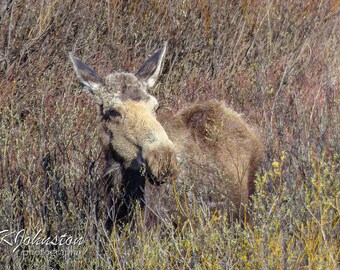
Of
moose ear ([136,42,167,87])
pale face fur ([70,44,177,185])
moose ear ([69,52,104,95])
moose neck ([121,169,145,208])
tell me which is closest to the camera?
pale face fur ([70,44,177,185])

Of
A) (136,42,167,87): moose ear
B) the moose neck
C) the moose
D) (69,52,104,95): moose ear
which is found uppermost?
(136,42,167,87): moose ear

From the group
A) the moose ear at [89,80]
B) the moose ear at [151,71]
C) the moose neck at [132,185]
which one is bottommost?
the moose neck at [132,185]

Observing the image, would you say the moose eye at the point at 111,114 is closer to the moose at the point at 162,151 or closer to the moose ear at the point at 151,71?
the moose at the point at 162,151

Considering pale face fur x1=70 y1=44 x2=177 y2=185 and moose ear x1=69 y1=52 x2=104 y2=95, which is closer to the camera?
pale face fur x1=70 y1=44 x2=177 y2=185

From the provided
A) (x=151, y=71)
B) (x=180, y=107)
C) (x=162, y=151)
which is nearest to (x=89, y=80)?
(x=151, y=71)

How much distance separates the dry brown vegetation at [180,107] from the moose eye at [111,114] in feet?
1.06

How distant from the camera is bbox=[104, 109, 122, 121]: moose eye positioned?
6.55 metres

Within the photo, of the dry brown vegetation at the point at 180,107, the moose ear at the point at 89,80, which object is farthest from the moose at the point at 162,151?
the dry brown vegetation at the point at 180,107

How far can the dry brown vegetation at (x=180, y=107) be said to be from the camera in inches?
195

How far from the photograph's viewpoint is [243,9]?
11773 millimetres

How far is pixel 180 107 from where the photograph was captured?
9492 mm

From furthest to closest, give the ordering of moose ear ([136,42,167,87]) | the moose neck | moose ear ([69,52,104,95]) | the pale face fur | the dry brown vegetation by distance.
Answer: moose ear ([136,42,167,87])
moose ear ([69,52,104,95])
the moose neck
the pale face fur
the dry brown vegetation

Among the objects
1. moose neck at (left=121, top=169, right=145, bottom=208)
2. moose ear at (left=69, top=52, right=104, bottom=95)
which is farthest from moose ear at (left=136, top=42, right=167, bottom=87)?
moose neck at (left=121, top=169, right=145, bottom=208)

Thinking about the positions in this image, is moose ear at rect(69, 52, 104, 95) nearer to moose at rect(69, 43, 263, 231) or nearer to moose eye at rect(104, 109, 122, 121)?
moose at rect(69, 43, 263, 231)
